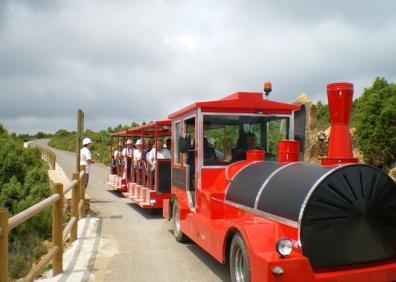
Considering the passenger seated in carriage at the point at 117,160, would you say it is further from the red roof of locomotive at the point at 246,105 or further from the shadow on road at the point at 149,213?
the red roof of locomotive at the point at 246,105

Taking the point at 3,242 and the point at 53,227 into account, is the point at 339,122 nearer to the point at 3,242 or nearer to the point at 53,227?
the point at 3,242

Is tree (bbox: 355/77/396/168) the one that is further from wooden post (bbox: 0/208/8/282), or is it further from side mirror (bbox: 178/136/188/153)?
wooden post (bbox: 0/208/8/282)

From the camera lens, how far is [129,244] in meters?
7.25

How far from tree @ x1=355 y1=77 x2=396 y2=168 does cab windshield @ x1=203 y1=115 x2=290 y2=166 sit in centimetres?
1205

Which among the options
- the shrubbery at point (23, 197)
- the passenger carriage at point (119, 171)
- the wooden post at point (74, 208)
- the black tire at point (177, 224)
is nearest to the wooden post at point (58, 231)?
the shrubbery at point (23, 197)

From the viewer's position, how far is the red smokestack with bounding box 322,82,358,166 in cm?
431

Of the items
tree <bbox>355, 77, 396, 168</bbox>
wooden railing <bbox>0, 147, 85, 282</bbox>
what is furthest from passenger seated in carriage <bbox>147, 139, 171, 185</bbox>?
tree <bbox>355, 77, 396, 168</bbox>

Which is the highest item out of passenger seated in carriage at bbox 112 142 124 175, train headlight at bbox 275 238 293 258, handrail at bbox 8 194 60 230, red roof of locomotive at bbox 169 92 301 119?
red roof of locomotive at bbox 169 92 301 119

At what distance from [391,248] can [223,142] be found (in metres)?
3.27

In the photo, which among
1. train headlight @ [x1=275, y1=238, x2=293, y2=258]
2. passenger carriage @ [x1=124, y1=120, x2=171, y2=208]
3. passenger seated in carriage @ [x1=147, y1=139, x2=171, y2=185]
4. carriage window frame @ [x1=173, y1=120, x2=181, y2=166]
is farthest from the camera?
passenger seated in carriage @ [x1=147, y1=139, x2=171, y2=185]

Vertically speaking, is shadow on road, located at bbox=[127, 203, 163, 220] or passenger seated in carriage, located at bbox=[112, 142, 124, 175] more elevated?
passenger seated in carriage, located at bbox=[112, 142, 124, 175]

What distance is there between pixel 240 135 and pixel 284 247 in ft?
10.8

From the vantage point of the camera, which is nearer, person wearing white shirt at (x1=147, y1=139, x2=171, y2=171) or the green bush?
person wearing white shirt at (x1=147, y1=139, x2=171, y2=171)

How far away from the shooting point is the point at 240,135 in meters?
6.78
